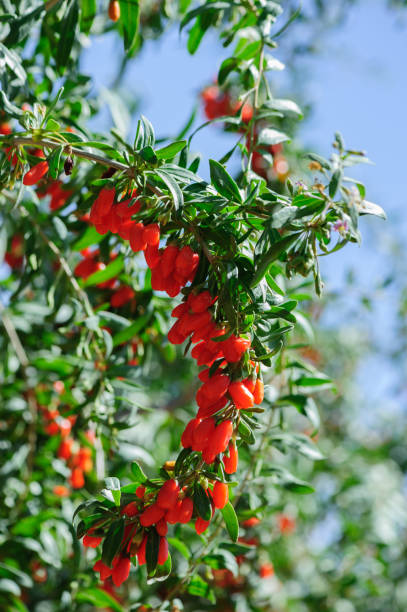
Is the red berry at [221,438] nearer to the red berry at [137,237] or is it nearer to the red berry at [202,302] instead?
the red berry at [202,302]

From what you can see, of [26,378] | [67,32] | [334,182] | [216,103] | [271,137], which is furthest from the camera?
[216,103]

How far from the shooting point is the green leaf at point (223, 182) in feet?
3.51

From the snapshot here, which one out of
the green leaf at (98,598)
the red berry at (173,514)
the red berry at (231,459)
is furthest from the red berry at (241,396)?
the green leaf at (98,598)

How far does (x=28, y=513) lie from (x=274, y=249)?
4.55ft

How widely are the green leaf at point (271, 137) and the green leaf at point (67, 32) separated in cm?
54

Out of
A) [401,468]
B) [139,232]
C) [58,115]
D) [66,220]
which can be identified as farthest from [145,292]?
[401,468]

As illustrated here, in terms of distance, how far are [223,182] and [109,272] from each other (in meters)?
0.62

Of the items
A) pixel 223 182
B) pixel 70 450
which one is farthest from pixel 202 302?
pixel 70 450

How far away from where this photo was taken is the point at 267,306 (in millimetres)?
1000

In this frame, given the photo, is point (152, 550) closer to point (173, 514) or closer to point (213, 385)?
point (173, 514)

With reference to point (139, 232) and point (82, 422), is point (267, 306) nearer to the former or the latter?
point (139, 232)

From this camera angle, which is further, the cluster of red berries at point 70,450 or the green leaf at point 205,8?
the cluster of red berries at point 70,450

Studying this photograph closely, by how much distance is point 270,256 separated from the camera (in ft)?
3.10

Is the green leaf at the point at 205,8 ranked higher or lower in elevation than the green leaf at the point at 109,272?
higher
